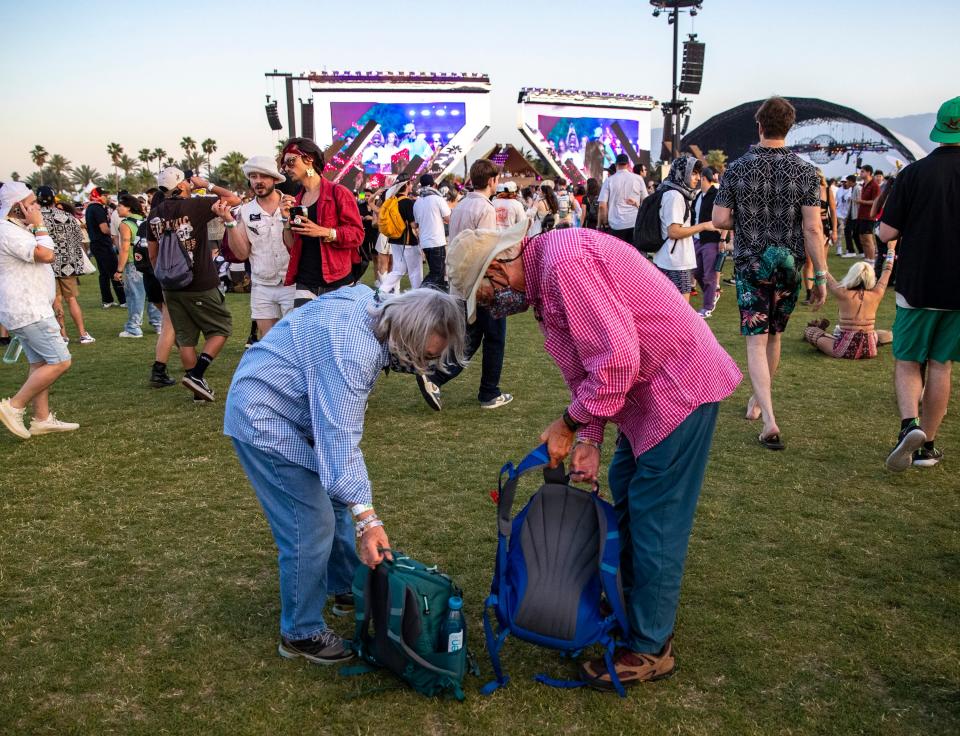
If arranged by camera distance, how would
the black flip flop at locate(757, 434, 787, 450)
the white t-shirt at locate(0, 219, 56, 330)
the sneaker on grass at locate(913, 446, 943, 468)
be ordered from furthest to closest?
the white t-shirt at locate(0, 219, 56, 330), the black flip flop at locate(757, 434, 787, 450), the sneaker on grass at locate(913, 446, 943, 468)

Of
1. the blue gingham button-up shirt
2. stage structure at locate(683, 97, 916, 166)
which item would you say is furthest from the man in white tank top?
stage structure at locate(683, 97, 916, 166)

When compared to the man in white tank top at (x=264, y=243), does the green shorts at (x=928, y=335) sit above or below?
below

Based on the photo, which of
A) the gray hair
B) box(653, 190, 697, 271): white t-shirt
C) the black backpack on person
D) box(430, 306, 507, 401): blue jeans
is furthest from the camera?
the black backpack on person

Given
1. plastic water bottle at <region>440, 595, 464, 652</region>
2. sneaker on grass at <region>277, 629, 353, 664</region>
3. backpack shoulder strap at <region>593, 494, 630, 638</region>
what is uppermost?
backpack shoulder strap at <region>593, 494, 630, 638</region>

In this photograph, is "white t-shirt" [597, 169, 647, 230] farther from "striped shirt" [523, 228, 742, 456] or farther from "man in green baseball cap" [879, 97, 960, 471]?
"striped shirt" [523, 228, 742, 456]

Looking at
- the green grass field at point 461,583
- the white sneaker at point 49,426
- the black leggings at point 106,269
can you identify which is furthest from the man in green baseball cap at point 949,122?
the black leggings at point 106,269

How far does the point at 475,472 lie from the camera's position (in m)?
5.01

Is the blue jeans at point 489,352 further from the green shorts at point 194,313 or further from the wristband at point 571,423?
the wristband at point 571,423

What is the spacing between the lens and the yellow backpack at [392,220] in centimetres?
1150

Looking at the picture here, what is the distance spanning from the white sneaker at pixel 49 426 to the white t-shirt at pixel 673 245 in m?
5.63

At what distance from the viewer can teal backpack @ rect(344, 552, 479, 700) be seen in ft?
8.93

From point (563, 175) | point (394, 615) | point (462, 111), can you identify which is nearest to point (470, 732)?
point (394, 615)

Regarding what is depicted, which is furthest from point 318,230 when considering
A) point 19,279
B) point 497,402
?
point 19,279

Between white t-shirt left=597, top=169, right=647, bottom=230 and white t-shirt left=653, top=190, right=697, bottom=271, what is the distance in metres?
2.68
